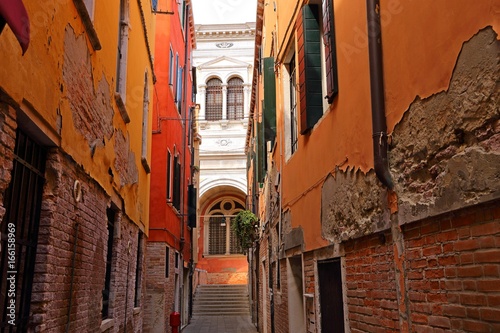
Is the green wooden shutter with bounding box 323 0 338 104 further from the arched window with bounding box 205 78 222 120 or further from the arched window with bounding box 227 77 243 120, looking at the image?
the arched window with bounding box 205 78 222 120

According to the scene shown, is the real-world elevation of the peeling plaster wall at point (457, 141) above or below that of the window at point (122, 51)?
below

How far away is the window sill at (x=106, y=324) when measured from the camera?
5.79 m

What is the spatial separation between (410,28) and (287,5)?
461 cm

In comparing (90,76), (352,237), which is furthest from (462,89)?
(90,76)

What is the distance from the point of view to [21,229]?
11.3ft

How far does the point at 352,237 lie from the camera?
4141 mm

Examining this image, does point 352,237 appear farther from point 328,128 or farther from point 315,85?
point 315,85

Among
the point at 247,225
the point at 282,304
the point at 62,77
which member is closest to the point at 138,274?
the point at 282,304

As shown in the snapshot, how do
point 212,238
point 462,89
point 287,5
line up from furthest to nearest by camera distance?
point 212,238, point 287,5, point 462,89

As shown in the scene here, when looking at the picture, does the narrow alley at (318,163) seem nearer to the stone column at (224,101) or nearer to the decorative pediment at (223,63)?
the stone column at (224,101)

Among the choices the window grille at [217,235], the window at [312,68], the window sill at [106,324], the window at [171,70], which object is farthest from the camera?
the window grille at [217,235]

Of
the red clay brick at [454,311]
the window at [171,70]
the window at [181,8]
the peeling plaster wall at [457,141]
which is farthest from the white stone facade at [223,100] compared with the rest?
the red clay brick at [454,311]

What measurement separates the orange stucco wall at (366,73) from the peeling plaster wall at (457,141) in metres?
0.08

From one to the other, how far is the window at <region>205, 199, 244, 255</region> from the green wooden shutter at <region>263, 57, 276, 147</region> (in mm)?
19324
